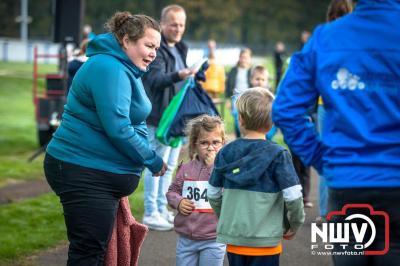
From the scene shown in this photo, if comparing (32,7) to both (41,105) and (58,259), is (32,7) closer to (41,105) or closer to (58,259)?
(41,105)

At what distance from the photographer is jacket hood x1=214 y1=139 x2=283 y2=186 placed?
13.8 ft

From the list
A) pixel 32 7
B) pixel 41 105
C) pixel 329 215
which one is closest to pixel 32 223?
pixel 329 215

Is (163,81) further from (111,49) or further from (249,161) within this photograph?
(249,161)

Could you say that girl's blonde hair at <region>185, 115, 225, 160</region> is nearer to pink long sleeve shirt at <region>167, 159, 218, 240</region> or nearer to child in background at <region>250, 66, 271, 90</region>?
pink long sleeve shirt at <region>167, 159, 218, 240</region>

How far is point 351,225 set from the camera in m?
Result: 3.30

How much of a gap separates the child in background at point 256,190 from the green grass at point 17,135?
23.9 feet

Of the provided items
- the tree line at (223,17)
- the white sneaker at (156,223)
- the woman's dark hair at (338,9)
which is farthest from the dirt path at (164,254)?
the tree line at (223,17)

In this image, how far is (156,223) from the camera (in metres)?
7.70

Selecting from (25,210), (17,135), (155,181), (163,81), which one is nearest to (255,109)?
(163,81)

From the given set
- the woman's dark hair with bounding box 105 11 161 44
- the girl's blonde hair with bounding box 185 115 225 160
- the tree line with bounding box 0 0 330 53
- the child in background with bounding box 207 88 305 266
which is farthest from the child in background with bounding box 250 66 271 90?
the tree line with bounding box 0 0 330 53

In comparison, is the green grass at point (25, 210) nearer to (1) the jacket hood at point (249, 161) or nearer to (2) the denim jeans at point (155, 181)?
(2) the denim jeans at point (155, 181)

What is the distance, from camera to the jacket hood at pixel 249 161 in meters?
4.21

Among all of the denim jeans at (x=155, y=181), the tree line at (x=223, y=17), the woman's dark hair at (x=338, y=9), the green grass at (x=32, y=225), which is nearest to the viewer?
the woman's dark hair at (x=338, y=9)

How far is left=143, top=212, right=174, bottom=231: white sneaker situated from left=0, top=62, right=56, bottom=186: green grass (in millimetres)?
3966
